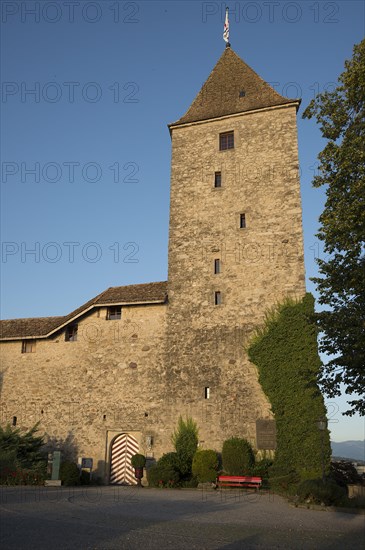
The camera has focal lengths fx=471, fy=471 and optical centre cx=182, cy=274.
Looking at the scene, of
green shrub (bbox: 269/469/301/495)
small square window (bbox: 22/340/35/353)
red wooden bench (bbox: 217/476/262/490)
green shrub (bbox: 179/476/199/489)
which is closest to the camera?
green shrub (bbox: 269/469/301/495)

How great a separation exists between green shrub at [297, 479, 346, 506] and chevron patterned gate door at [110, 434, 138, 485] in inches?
368

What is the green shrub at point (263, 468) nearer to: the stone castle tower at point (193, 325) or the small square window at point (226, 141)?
the stone castle tower at point (193, 325)

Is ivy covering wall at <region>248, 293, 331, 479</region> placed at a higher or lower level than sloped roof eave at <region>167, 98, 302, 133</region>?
lower

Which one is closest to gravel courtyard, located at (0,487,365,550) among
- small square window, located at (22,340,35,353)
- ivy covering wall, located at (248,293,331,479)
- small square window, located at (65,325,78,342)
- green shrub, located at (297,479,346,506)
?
green shrub, located at (297,479,346,506)

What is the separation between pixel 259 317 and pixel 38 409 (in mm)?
11286

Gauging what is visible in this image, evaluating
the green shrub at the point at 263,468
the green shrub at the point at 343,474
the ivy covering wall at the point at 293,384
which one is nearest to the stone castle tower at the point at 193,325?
the ivy covering wall at the point at 293,384

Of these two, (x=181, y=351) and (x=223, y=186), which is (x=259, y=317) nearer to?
(x=181, y=351)

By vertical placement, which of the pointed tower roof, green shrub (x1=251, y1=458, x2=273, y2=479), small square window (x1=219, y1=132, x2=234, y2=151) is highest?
the pointed tower roof

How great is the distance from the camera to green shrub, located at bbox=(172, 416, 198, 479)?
1872 centimetres

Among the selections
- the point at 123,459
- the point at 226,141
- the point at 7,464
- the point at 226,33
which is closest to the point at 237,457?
the point at 123,459

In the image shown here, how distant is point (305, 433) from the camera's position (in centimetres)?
1778

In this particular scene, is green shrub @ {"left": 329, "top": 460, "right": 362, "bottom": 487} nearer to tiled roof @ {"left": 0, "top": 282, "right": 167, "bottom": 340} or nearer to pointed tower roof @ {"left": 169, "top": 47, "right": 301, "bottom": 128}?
tiled roof @ {"left": 0, "top": 282, "right": 167, "bottom": 340}

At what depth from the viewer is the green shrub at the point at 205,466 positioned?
17750 millimetres

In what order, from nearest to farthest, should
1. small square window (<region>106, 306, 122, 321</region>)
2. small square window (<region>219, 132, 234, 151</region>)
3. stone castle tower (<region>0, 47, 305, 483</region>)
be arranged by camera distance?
stone castle tower (<region>0, 47, 305, 483</region>)
small square window (<region>106, 306, 122, 321</region>)
small square window (<region>219, 132, 234, 151</region>)
